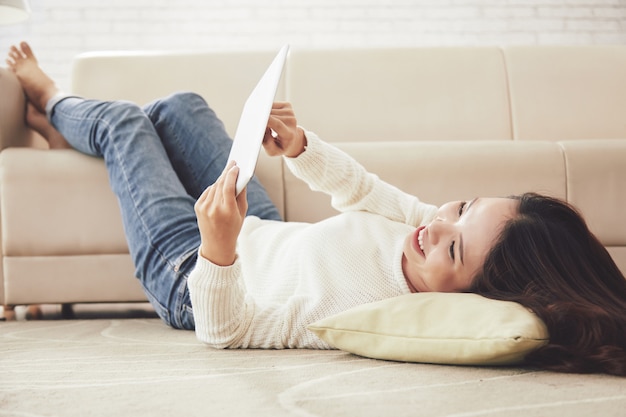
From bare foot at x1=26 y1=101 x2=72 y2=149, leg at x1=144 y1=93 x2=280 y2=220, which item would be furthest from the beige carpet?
bare foot at x1=26 y1=101 x2=72 y2=149

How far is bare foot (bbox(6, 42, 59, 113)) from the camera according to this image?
71.7 inches

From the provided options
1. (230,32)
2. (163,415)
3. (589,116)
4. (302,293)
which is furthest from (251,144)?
(230,32)

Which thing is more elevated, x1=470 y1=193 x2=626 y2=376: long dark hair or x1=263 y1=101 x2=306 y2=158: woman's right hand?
x1=263 y1=101 x2=306 y2=158: woman's right hand

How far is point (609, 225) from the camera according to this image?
5.48ft

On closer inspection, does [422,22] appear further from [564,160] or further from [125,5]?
[564,160]

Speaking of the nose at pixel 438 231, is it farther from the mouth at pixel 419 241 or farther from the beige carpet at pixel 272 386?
the beige carpet at pixel 272 386

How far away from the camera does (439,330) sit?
2.82ft

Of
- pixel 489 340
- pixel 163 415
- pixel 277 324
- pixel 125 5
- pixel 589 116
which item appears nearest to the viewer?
pixel 163 415

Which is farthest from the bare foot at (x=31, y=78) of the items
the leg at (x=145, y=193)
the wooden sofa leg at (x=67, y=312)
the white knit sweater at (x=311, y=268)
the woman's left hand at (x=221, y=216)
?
the woman's left hand at (x=221, y=216)

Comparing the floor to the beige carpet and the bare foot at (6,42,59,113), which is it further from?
the beige carpet

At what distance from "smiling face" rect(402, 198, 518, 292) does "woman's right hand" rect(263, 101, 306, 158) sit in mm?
323

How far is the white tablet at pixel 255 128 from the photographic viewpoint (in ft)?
2.83

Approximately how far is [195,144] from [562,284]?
94 centimetres

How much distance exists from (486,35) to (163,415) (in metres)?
3.21
